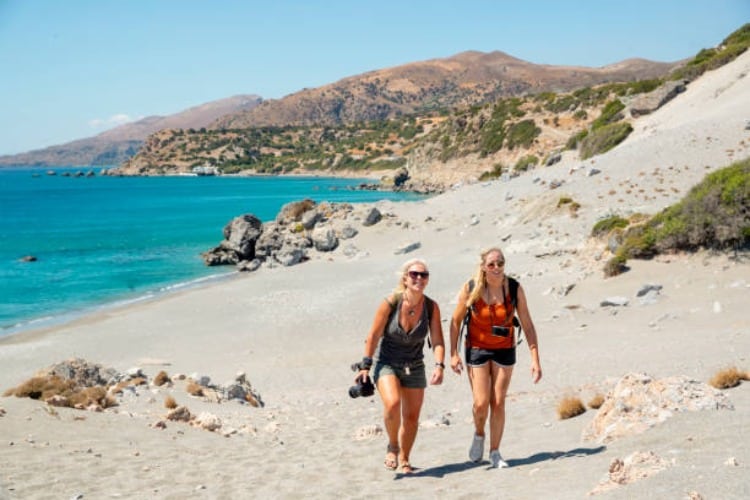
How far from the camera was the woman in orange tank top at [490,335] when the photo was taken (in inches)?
248

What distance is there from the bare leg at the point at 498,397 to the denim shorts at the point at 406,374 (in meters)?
0.67

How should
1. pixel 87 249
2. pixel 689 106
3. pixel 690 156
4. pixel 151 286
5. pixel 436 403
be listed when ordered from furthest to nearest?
pixel 87 249, pixel 689 106, pixel 151 286, pixel 690 156, pixel 436 403

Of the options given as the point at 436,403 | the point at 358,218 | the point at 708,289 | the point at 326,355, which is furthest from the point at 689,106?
the point at 436,403

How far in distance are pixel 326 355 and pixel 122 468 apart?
9.32 meters

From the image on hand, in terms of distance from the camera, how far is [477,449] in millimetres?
6730

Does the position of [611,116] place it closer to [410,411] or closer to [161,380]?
[161,380]

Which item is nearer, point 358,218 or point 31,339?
point 31,339

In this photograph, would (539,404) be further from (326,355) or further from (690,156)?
(690,156)

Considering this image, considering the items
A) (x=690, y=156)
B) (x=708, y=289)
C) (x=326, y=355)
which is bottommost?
(x=326, y=355)

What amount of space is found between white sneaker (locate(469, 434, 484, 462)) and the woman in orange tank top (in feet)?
0.82

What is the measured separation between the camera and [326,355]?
16484 mm

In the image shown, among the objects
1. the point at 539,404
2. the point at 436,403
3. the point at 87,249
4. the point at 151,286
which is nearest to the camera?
the point at 539,404

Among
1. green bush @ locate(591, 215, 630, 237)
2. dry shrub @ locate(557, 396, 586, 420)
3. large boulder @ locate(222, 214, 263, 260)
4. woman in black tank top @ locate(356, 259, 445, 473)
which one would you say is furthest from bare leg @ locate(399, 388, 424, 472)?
large boulder @ locate(222, 214, 263, 260)

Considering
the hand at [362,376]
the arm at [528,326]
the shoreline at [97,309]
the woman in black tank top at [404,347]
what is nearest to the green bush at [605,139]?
the shoreline at [97,309]
